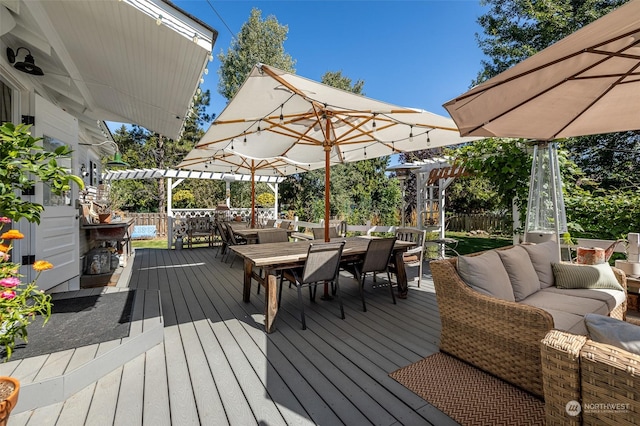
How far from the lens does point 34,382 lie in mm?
1894

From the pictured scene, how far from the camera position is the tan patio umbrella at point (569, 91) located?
189 cm

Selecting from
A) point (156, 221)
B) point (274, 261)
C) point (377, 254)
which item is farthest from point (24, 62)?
point (156, 221)

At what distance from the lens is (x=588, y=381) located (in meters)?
1.30

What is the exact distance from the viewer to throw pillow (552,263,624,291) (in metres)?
3.09

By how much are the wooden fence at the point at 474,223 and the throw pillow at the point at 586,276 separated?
10562 millimetres

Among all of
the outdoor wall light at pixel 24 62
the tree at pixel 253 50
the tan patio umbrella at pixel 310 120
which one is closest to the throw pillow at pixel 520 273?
the tan patio umbrella at pixel 310 120

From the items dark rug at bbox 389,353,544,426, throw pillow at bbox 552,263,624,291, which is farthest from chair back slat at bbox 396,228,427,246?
dark rug at bbox 389,353,544,426

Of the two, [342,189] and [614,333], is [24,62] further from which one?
[342,189]

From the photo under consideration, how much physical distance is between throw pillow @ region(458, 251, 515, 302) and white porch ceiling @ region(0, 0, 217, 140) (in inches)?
118

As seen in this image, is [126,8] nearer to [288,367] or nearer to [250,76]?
[250,76]

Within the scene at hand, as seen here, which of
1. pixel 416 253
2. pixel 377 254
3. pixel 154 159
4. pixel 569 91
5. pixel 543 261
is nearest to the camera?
pixel 569 91

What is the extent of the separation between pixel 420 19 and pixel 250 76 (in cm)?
870

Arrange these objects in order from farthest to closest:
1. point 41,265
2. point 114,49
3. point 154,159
Result: point 154,159, point 114,49, point 41,265

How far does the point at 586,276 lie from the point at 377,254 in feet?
7.40
